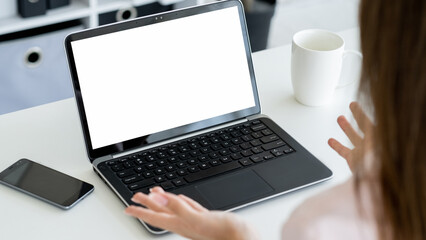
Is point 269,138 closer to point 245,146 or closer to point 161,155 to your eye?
point 245,146

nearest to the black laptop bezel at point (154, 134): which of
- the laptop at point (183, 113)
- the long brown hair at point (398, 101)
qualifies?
the laptop at point (183, 113)

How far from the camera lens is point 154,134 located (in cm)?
104

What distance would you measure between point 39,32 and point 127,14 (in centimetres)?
31

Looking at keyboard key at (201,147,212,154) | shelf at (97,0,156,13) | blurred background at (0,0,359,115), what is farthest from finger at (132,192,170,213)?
shelf at (97,0,156,13)

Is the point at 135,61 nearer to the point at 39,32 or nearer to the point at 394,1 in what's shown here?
the point at 394,1

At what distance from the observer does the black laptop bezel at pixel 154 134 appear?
0.98m

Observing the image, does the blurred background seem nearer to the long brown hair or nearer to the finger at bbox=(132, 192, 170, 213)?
the finger at bbox=(132, 192, 170, 213)

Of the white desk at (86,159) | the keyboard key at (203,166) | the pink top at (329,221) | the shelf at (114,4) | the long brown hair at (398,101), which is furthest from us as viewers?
the shelf at (114,4)

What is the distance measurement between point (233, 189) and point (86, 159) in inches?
10.0

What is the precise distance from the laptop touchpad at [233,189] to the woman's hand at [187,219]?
12 cm

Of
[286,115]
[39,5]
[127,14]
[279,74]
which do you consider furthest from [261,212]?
[127,14]

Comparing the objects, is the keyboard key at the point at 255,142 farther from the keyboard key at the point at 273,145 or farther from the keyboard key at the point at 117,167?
the keyboard key at the point at 117,167

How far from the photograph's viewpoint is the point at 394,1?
500mm

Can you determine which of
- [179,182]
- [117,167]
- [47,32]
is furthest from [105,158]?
[47,32]
